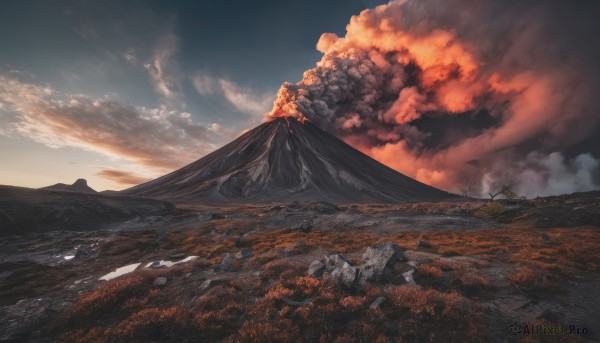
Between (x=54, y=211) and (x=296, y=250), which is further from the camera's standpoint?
(x=54, y=211)

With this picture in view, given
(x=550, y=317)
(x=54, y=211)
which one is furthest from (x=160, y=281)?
(x=54, y=211)

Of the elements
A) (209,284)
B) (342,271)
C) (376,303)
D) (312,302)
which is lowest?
(209,284)

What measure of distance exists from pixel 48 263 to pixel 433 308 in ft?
144

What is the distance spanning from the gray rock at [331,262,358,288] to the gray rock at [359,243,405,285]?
0.93 meters

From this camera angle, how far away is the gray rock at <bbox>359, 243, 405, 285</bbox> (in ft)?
56.0

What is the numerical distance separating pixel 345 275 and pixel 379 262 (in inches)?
146

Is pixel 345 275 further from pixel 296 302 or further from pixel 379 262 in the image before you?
pixel 379 262

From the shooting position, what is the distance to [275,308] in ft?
45.8

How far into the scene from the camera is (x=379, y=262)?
61.4ft

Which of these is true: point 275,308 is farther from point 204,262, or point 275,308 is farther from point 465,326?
point 204,262

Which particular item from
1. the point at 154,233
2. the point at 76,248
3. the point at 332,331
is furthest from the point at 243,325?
the point at 154,233

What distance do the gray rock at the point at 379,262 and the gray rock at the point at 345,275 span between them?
3.05 feet

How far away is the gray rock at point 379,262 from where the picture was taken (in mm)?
17073

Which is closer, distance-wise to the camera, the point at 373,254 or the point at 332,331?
the point at 332,331
